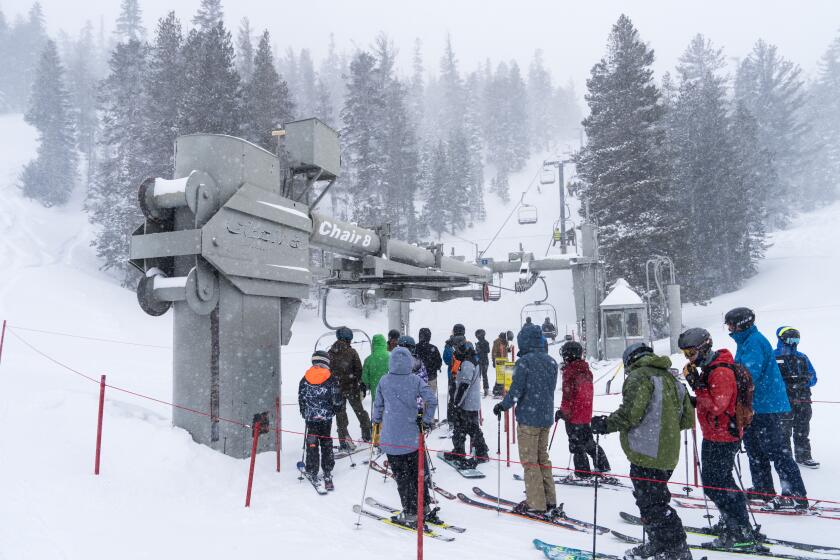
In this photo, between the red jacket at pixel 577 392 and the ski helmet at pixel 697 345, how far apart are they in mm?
1648

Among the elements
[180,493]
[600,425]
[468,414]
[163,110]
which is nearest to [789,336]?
[600,425]

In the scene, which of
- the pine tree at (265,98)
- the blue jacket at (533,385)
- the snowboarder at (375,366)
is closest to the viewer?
the blue jacket at (533,385)

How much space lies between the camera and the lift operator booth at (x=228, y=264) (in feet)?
21.8

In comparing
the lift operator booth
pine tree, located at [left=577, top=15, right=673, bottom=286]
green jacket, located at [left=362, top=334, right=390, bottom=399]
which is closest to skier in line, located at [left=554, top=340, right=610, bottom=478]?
green jacket, located at [left=362, top=334, right=390, bottom=399]

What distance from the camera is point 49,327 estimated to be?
56.2 feet

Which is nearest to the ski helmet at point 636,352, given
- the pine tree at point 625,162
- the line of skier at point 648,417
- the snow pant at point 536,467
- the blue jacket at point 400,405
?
the line of skier at point 648,417

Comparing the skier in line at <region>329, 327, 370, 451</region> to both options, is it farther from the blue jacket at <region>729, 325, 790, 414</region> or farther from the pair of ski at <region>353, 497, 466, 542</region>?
the blue jacket at <region>729, 325, 790, 414</region>

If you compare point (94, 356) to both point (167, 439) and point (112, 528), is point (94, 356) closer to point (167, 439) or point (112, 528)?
point (167, 439)

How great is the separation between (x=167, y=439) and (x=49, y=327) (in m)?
14.1

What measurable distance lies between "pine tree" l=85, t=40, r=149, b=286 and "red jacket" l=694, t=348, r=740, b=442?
24596mm

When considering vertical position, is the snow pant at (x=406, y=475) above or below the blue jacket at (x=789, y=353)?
below

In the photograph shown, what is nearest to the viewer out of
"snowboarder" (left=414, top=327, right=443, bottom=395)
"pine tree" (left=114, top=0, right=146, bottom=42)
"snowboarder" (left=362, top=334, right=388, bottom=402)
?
"snowboarder" (left=362, top=334, right=388, bottom=402)

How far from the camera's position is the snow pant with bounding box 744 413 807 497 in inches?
217

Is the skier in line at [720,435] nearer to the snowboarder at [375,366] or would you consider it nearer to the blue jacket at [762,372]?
the blue jacket at [762,372]
